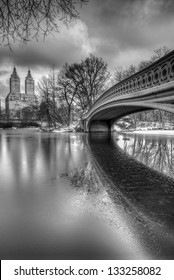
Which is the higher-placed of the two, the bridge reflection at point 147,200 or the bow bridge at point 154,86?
the bow bridge at point 154,86

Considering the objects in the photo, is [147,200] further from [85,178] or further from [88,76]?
[88,76]

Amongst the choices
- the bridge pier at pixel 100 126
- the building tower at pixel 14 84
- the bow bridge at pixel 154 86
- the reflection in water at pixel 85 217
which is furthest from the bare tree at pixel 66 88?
the building tower at pixel 14 84

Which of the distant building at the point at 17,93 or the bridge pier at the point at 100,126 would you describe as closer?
the bridge pier at the point at 100,126

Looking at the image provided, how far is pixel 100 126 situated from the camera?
2786cm

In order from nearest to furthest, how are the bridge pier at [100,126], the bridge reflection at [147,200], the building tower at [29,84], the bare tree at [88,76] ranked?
the bridge reflection at [147,200], the bridge pier at [100,126], the bare tree at [88,76], the building tower at [29,84]

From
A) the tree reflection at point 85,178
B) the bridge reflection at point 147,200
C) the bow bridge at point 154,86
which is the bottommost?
the bridge reflection at point 147,200

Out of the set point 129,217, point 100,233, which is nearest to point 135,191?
point 129,217

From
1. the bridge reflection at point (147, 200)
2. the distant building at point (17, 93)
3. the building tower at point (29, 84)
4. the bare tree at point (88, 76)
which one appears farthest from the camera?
the building tower at point (29, 84)

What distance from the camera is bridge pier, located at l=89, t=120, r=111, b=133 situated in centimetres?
2772

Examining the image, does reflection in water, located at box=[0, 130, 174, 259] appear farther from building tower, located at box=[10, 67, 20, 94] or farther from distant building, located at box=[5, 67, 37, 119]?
building tower, located at box=[10, 67, 20, 94]

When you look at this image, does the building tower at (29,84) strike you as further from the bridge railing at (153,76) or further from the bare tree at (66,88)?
the bridge railing at (153,76)

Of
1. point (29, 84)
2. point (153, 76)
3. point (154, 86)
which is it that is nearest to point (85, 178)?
point (154, 86)

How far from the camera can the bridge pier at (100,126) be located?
2772 cm
